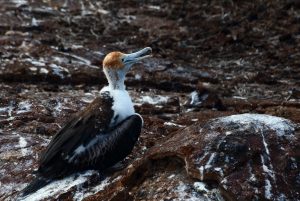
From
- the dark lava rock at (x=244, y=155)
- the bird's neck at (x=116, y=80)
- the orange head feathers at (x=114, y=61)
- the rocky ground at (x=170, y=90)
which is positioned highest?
the orange head feathers at (x=114, y=61)

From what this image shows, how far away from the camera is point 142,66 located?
14.2 metres

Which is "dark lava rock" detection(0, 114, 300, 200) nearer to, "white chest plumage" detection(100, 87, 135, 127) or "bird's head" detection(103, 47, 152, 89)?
"white chest plumage" detection(100, 87, 135, 127)

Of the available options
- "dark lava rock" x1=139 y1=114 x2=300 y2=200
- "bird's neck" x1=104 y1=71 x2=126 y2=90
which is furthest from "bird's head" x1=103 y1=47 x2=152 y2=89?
"dark lava rock" x1=139 y1=114 x2=300 y2=200

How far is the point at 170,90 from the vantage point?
13.0 metres

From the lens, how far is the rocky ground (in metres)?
6.01

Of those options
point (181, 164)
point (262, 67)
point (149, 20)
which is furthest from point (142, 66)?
point (181, 164)

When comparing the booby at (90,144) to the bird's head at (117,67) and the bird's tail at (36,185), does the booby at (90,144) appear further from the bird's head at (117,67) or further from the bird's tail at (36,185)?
the bird's head at (117,67)

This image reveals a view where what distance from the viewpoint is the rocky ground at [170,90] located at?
601 centimetres

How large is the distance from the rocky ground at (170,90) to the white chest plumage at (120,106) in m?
0.47

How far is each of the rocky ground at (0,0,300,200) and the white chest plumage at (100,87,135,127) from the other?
0.47 m

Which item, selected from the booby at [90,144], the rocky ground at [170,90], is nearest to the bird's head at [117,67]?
the booby at [90,144]

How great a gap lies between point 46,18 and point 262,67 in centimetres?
620

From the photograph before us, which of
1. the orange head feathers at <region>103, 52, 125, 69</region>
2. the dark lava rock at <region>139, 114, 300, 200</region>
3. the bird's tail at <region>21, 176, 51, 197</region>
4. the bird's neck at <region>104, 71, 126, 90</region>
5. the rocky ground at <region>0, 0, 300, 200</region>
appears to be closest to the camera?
the dark lava rock at <region>139, 114, 300, 200</region>

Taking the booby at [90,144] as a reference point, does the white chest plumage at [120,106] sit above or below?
above
